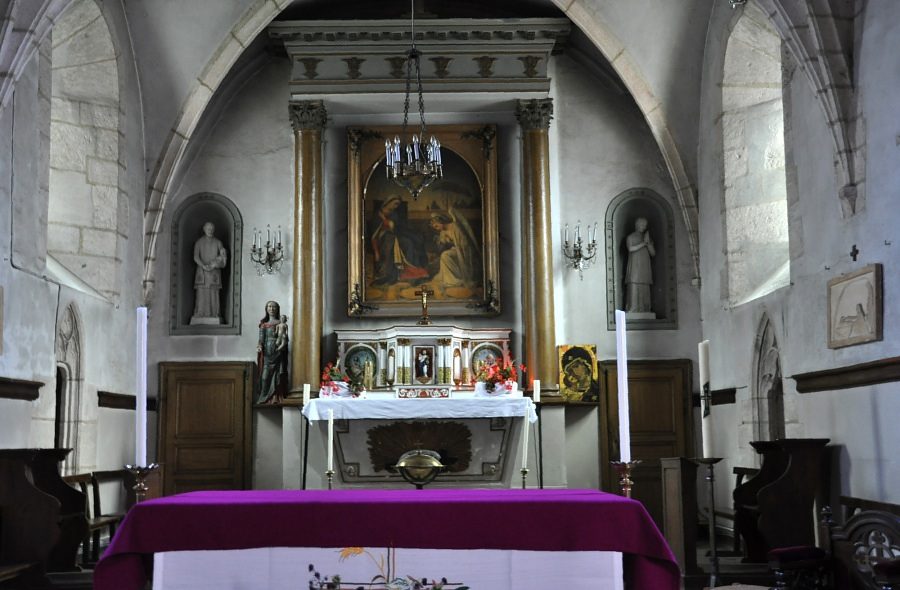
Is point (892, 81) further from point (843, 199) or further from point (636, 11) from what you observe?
→ point (636, 11)

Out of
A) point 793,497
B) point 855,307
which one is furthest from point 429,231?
point 855,307

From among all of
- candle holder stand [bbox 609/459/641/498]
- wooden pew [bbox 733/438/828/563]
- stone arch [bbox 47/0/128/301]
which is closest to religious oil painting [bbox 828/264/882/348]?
wooden pew [bbox 733/438/828/563]

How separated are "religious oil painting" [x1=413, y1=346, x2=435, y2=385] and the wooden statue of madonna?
1753 mm

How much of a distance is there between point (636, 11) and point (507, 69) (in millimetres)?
1979

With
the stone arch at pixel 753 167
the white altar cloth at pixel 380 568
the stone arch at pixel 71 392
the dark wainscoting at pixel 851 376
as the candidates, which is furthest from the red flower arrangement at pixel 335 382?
the white altar cloth at pixel 380 568

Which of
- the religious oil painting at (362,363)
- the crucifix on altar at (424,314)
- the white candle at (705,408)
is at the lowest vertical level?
the white candle at (705,408)

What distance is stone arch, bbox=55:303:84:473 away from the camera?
1075cm

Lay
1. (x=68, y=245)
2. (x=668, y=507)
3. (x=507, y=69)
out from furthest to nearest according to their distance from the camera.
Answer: (x=507, y=69) → (x=68, y=245) → (x=668, y=507)

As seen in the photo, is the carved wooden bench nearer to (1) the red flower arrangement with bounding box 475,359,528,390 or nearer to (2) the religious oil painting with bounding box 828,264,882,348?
(2) the religious oil painting with bounding box 828,264,882,348

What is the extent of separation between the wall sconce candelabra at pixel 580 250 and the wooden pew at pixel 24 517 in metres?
7.62

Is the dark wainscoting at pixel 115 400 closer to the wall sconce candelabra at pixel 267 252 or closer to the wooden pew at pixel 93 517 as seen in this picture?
the wooden pew at pixel 93 517

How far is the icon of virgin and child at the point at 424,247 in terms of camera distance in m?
13.8

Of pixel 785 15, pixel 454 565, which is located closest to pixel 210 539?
→ pixel 454 565

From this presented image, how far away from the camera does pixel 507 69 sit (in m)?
13.7
